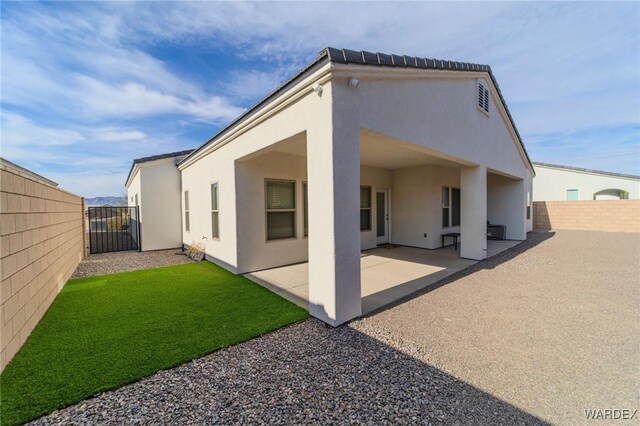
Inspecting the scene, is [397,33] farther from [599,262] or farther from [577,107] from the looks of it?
[577,107]

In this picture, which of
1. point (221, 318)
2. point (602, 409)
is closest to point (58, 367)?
point (221, 318)

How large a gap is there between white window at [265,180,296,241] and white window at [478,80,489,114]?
689 cm

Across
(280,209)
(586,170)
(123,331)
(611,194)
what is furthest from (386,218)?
(611,194)

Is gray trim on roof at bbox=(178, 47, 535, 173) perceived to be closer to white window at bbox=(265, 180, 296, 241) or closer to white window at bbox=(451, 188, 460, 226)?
white window at bbox=(265, 180, 296, 241)

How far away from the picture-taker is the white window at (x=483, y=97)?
865 centimetres

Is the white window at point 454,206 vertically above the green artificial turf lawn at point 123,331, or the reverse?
the white window at point 454,206

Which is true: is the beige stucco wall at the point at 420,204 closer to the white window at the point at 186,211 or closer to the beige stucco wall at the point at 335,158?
the beige stucco wall at the point at 335,158

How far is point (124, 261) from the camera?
9.08m

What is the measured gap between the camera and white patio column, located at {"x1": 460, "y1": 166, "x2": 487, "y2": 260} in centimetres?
842

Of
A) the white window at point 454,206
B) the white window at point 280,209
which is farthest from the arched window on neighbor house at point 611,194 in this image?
the white window at point 280,209

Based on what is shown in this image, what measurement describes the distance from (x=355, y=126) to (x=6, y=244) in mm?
4825

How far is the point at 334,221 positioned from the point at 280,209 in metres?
3.93

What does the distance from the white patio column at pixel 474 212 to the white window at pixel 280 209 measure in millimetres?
5696

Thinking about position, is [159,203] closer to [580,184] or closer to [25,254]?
[25,254]
